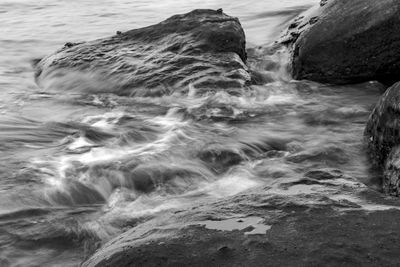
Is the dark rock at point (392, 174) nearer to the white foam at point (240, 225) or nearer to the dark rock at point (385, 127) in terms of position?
the dark rock at point (385, 127)

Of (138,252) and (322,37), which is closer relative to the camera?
(138,252)

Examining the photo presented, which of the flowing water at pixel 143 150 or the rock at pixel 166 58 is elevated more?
the rock at pixel 166 58

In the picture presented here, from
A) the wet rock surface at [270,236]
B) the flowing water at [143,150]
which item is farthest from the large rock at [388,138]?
the wet rock surface at [270,236]

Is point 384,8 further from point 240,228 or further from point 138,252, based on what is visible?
point 138,252

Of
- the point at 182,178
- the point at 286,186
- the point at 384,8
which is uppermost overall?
the point at 384,8

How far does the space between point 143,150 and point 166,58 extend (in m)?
3.00

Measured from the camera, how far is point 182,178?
5578 millimetres

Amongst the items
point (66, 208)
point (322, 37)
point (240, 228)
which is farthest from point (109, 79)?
point (240, 228)

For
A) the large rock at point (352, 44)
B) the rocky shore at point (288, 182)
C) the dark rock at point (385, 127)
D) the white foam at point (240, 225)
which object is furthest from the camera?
the large rock at point (352, 44)

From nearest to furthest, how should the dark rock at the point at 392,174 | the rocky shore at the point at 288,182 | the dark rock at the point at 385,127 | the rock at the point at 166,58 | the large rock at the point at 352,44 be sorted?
1. the rocky shore at the point at 288,182
2. the dark rock at the point at 392,174
3. the dark rock at the point at 385,127
4. the large rock at the point at 352,44
5. the rock at the point at 166,58

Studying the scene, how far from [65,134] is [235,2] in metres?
10.3

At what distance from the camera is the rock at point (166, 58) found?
331 inches

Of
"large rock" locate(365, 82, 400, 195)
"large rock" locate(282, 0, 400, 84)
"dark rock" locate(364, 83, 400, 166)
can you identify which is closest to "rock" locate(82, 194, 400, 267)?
"large rock" locate(365, 82, 400, 195)

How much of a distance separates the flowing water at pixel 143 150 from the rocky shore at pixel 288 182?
0.25m
